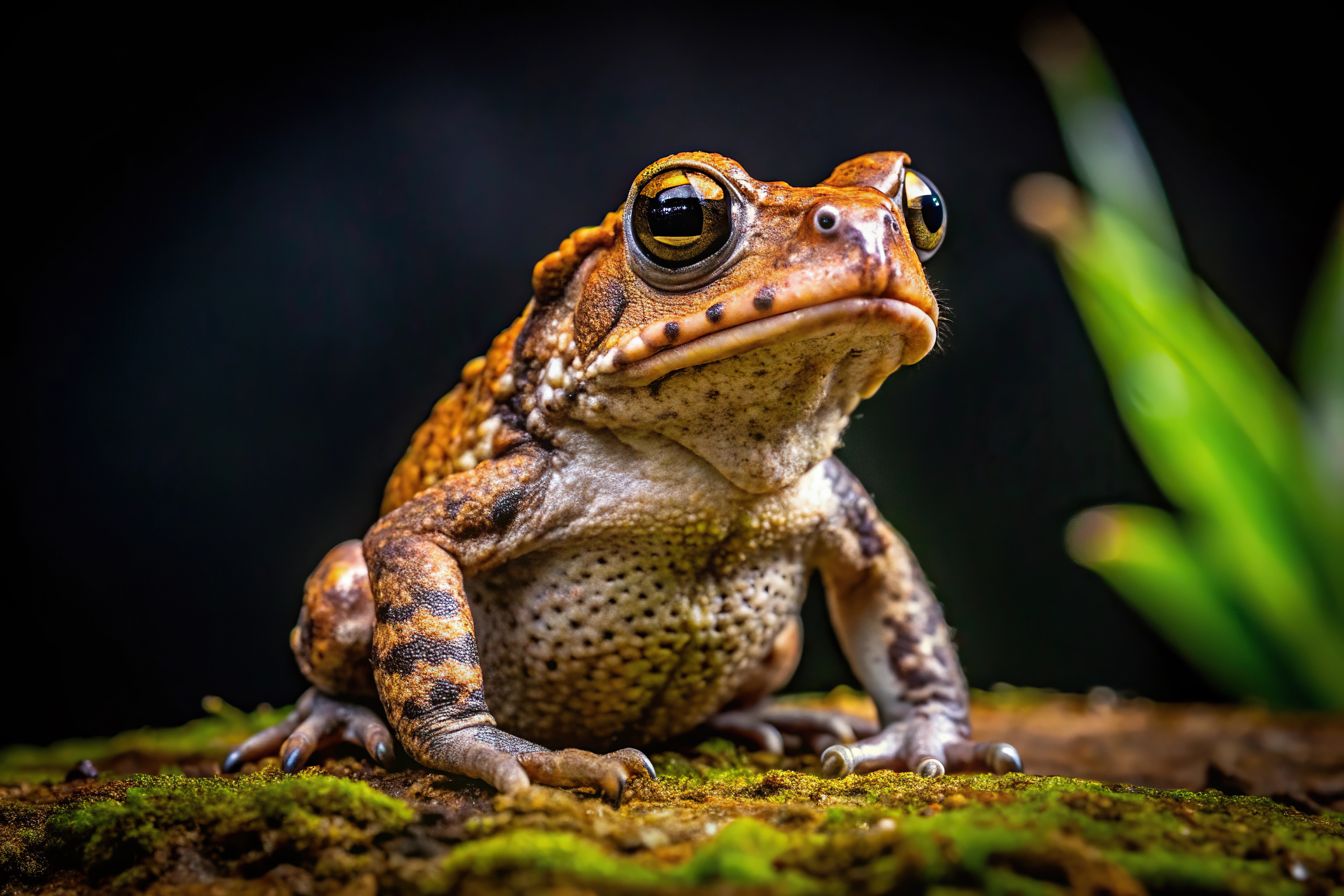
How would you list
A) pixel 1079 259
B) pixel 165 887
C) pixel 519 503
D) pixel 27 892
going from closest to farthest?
pixel 165 887 < pixel 27 892 < pixel 519 503 < pixel 1079 259

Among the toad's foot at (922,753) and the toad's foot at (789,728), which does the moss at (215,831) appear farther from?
the toad's foot at (789,728)

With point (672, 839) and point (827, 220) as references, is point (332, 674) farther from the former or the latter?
point (827, 220)

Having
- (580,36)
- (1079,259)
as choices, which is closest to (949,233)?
(1079,259)

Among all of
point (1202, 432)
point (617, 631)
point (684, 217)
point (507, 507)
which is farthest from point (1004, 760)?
point (1202, 432)

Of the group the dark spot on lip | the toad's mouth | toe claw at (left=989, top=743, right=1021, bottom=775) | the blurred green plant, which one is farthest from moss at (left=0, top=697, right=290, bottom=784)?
the blurred green plant

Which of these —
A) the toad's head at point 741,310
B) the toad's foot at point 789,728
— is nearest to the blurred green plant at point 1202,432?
the toad's foot at point 789,728

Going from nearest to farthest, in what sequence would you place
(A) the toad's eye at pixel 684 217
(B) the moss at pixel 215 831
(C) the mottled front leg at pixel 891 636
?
(B) the moss at pixel 215 831 < (A) the toad's eye at pixel 684 217 < (C) the mottled front leg at pixel 891 636

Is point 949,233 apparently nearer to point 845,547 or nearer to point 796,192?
point 845,547
